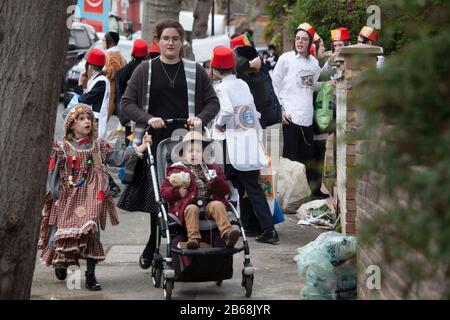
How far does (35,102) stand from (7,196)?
0.58 metres

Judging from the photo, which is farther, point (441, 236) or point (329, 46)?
point (329, 46)

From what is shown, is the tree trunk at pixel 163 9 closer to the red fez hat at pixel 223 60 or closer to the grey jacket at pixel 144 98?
the red fez hat at pixel 223 60

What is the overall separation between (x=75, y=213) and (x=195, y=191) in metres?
1.00

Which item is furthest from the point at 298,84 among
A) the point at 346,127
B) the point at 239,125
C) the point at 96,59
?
the point at 346,127

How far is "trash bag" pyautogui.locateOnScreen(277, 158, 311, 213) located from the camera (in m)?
11.1

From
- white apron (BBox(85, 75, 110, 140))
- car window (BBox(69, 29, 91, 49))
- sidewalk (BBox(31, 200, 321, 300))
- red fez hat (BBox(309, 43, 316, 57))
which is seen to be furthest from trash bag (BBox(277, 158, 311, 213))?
car window (BBox(69, 29, 91, 49))

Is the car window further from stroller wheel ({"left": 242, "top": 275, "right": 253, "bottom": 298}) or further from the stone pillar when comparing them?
stroller wheel ({"left": 242, "top": 275, "right": 253, "bottom": 298})

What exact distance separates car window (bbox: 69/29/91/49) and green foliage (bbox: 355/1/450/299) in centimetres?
2697

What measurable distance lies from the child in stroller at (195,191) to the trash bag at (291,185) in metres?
3.68

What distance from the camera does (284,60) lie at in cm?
1132

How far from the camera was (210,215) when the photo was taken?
23.5ft

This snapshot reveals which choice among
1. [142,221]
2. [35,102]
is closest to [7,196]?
[35,102]

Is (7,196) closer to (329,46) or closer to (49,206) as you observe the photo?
(49,206)
